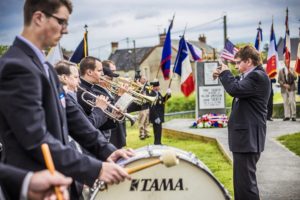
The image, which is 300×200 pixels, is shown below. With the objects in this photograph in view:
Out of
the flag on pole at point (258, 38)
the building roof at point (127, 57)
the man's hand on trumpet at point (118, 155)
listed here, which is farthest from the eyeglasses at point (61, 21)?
the building roof at point (127, 57)

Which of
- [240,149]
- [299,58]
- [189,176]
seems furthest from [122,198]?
[299,58]

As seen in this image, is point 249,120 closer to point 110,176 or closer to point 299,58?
point 110,176

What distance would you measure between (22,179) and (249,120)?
419 cm

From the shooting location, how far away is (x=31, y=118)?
2512 mm

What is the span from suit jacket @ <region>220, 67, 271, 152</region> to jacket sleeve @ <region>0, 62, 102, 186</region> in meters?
3.67

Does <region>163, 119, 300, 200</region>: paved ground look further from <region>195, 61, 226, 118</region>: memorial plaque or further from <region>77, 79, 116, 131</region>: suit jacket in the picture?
<region>195, 61, 226, 118</region>: memorial plaque

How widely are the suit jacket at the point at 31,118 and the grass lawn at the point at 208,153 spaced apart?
504 centimetres

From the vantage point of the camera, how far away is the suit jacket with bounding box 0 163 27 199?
2336 mm

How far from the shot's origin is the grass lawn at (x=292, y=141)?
37.6ft

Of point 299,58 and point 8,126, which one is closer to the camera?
point 8,126

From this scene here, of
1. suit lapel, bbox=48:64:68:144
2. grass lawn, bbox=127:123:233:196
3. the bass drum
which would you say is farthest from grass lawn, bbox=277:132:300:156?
suit lapel, bbox=48:64:68:144

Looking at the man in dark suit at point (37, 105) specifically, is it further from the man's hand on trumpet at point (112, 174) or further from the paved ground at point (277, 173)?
the paved ground at point (277, 173)

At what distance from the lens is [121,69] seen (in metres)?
82.7

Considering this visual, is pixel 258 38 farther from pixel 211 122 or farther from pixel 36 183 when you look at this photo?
pixel 36 183
